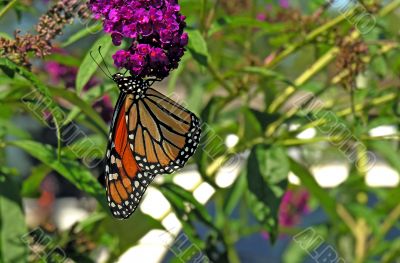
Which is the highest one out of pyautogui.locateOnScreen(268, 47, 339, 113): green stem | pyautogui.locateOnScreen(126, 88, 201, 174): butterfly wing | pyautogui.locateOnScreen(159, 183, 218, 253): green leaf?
pyautogui.locateOnScreen(268, 47, 339, 113): green stem

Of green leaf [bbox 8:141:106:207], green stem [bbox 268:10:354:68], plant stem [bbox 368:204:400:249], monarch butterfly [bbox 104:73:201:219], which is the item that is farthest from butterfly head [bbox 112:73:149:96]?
plant stem [bbox 368:204:400:249]

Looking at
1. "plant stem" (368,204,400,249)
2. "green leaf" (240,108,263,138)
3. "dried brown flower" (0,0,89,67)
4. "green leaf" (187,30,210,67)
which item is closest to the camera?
"dried brown flower" (0,0,89,67)

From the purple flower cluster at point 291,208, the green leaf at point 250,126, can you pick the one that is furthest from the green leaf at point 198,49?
the purple flower cluster at point 291,208

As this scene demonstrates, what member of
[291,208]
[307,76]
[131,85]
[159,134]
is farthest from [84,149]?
[291,208]

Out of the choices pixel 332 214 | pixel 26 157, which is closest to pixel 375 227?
pixel 332 214

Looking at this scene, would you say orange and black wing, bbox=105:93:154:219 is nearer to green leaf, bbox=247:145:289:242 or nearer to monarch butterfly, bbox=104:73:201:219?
monarch butterfly, bbox=104:73:201:219

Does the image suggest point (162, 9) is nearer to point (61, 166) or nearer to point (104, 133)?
point (61, 166)
